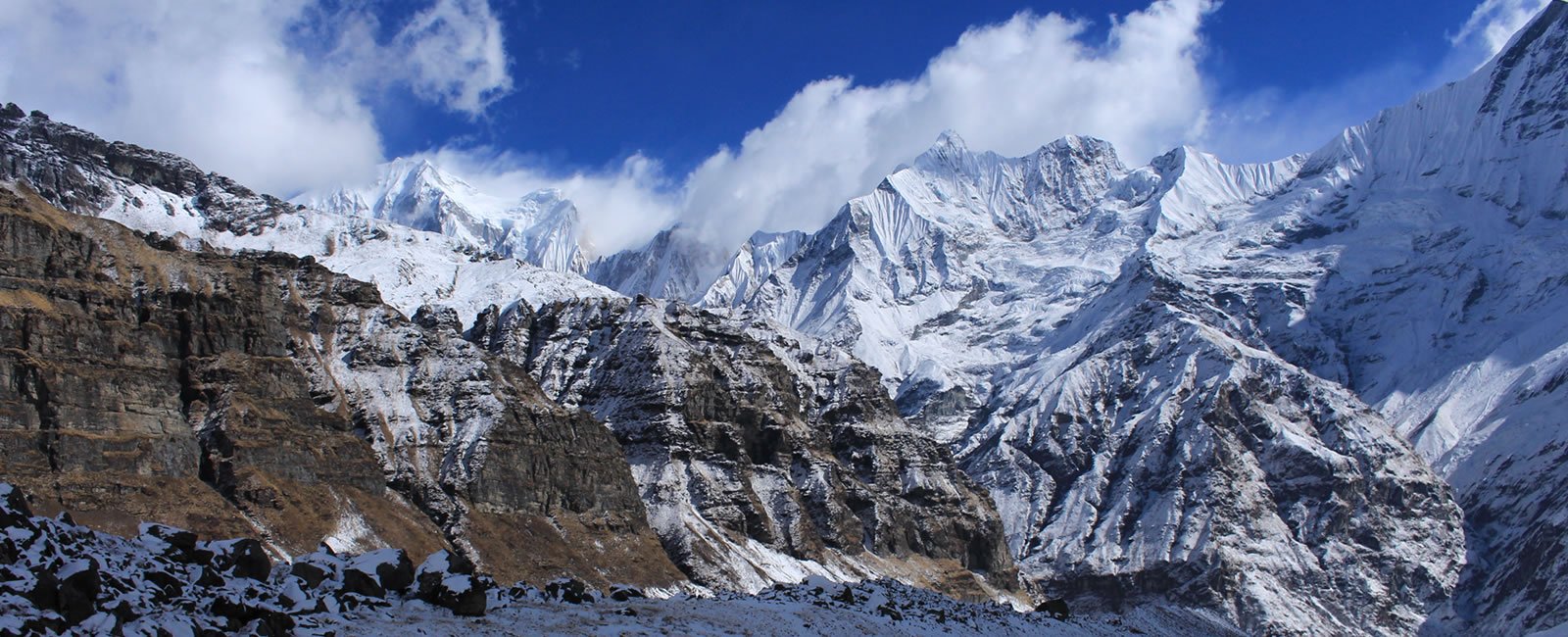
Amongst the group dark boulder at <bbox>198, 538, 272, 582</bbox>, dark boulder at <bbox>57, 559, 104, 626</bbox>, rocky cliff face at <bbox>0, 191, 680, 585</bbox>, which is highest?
rocky cliff face at <bbox>0, 191, 680, 585</bbox>

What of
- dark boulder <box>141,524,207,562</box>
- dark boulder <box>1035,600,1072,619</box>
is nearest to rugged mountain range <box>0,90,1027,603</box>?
dark boulder <box>1035,600,1072,619</box>

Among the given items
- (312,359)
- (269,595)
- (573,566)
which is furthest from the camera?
(312,359)

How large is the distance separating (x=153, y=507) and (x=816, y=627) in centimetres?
8700

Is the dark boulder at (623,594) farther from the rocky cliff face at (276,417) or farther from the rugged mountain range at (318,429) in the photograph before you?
the rugged mountain range at (318,429)

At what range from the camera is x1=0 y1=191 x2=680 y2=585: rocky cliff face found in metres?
121

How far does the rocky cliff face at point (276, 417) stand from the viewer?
121 meters

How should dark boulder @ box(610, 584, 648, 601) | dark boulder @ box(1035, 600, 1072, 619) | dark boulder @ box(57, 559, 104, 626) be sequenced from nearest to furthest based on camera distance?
dark boulder @ box(57, 559, 104, 626), dark boulder @ box(610, 584, 648, 601), dark boulder @ box(1035, 600, 1072, 619)

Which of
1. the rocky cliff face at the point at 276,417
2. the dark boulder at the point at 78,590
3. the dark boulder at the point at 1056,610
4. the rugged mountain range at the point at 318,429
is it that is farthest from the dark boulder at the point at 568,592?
the rugged mountain range at the point at 318,429

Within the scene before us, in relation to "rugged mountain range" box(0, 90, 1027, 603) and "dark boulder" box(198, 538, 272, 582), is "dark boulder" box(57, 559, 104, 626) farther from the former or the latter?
"rugged mountain range" box(0, 90, 1027, 603)

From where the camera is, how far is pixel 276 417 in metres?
140

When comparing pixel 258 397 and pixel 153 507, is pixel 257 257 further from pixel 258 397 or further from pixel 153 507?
pixel 153 507

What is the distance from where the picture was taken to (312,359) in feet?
530

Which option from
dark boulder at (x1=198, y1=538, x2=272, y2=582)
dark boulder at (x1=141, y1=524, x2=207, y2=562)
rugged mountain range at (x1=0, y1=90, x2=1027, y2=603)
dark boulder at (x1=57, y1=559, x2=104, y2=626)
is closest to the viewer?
dark boulder at (x1=57, y1=559, x2=104, y2=626)

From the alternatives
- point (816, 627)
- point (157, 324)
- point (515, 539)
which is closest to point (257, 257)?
point (157, 324)
